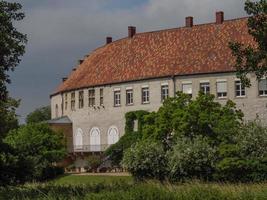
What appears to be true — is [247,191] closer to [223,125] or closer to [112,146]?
[223,125]

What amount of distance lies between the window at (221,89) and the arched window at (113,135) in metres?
13.3

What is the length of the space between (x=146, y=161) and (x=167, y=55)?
2646 centimetres

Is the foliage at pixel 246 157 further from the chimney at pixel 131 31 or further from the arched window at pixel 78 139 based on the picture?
the arched window at pixel 78 139

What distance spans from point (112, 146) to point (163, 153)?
2072 cm

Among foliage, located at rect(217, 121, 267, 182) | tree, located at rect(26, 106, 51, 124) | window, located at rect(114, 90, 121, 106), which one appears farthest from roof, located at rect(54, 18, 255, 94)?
tree, located at rect(26, 106, 51, 124)

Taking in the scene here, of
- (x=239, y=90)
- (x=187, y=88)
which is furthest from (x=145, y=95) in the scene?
(x=239, y=90)

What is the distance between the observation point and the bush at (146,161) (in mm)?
51562

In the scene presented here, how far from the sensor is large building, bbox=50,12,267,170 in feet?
230

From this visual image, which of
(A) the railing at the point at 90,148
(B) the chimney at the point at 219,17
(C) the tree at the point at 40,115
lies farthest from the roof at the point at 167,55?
(C) the tree at the point at 40,115

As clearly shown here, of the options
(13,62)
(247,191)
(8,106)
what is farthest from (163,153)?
(247,191)

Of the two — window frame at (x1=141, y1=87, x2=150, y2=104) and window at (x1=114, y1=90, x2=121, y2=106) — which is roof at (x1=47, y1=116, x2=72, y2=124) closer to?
window at (x1=114, y1=90, x2=121, y2=106)

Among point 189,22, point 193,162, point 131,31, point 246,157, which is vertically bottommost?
point 193,162

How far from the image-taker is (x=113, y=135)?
78.0 meters

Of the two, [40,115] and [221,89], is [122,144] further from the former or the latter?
[40,115]
